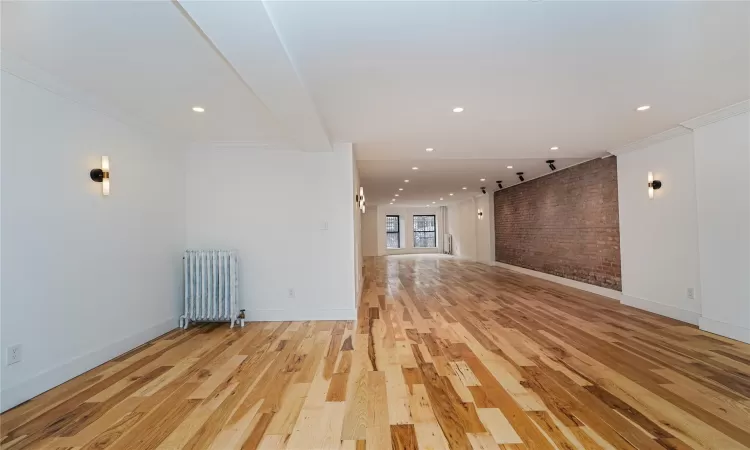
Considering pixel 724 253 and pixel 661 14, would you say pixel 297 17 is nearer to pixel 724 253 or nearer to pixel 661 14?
pixel 661 14

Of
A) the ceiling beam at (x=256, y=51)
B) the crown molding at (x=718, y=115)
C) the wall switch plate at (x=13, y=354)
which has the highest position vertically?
the crown molding at (x=718, y=115)

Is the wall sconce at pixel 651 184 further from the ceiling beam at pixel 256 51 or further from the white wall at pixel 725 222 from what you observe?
the ceiling beam at pixel 256 51

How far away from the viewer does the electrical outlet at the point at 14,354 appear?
2404 mm

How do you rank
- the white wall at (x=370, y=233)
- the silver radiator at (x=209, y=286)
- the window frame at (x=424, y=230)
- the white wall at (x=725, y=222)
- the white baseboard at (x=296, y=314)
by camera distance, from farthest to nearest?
the window frame at (x=424, y=230) < the white wall at (x=370, y=233) < the white baseboard at (x=296, y=314) < the silver radiator at (x=209, y=286) < the white wall at (x=725, y=222)

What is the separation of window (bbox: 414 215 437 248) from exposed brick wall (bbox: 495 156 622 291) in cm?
801

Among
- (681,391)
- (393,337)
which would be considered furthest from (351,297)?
(681,391)

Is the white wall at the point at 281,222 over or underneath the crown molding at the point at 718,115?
underneath

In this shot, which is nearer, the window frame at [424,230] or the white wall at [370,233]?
the white wall at [370,233]

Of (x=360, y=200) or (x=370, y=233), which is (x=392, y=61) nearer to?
(x=360, y=200)

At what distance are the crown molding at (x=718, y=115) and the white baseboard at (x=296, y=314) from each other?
4402 mm

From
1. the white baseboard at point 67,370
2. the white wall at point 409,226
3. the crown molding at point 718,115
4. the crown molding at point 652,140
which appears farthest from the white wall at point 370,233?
the crown molding at point 718,115

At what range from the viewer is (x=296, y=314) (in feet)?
15.3

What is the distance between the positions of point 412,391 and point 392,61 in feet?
7.51

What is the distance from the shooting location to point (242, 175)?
474 centimetres
